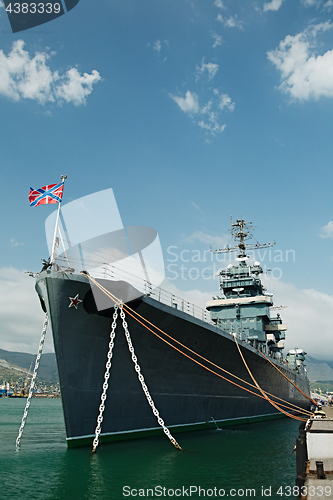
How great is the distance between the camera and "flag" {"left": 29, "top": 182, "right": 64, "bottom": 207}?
40.7 feet

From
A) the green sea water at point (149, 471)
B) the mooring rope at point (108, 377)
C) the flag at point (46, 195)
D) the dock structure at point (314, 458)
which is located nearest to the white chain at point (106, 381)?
the mooring rope at point (108, 377)

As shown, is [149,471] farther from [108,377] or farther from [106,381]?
[108,377]

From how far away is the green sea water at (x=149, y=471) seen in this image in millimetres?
7887

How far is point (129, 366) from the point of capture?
1277cm

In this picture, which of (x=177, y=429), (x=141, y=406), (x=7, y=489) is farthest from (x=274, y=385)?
(x=7, y=489)

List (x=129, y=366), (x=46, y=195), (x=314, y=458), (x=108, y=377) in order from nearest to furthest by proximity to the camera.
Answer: (x=314, y=458), (x=108, y=377), (x=46, y=195), (x=129, y=366)

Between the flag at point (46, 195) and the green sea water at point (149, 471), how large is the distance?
8.15 metres

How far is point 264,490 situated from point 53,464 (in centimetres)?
591

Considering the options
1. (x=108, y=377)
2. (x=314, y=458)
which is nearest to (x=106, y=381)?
(x=108, y=377)

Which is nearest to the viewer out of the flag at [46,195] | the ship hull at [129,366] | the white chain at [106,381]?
the white chain at [106,381]

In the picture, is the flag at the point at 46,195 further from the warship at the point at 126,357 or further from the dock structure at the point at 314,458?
the dock structure at the point at 314,458

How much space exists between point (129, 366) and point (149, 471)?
396 cm

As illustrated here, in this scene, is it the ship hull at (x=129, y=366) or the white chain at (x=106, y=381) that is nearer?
the white chain at (x=106, y=381)

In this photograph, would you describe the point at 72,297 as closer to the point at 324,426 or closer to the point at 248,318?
the point at 324,426
